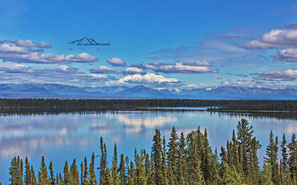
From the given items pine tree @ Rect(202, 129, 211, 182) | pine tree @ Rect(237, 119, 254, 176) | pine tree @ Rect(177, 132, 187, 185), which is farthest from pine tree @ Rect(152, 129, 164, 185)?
pine tree @ Rect(237, 119, 254, 176)

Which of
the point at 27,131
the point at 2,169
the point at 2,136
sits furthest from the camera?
the point at 27,131

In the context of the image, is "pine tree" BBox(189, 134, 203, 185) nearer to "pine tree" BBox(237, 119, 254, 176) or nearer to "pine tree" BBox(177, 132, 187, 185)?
"pine tree" BBox(177, 132, 187, 185)

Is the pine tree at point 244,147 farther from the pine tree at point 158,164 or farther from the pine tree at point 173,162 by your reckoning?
the pine tree at point 158,164

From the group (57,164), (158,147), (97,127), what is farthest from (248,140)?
(97,127)

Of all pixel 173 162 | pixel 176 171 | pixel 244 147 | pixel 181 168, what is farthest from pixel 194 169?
pixel 244 147

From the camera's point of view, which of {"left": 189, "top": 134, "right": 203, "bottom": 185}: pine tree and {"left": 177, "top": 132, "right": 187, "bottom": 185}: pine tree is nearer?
{"left": 189, "top": 134, "right": 203, "bottom": 185}: pine tree

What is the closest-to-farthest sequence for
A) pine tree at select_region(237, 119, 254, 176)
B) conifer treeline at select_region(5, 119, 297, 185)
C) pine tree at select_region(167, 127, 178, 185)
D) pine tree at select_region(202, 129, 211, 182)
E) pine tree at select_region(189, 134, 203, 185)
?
conifer treeline at select_region(5, 119, 297, 185)
pine tree at select_region(189, 134, 203, 185)
pine tree at select_region(167, 127, 178, 185)
pine tree at select_region(202, 129, 211, 182)
pine tree at select_region(237, 119, 254, 176)

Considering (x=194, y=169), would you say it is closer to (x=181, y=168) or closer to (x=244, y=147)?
(x=181, y=168)

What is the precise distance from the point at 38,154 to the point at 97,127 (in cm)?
5774

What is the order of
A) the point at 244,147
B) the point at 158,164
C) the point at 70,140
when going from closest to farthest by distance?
the point at 158,164 → the point at 244,147 → the point at 70,140

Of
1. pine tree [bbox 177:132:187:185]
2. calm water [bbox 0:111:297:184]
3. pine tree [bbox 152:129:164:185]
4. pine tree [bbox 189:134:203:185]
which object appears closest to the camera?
pine tree [bbox 152:129:164:185]

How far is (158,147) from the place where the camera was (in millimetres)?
64312

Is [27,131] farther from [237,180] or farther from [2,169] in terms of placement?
[237,180]

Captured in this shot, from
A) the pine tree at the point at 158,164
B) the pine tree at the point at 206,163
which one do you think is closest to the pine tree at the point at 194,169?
the pine tree at the point at 206,163
